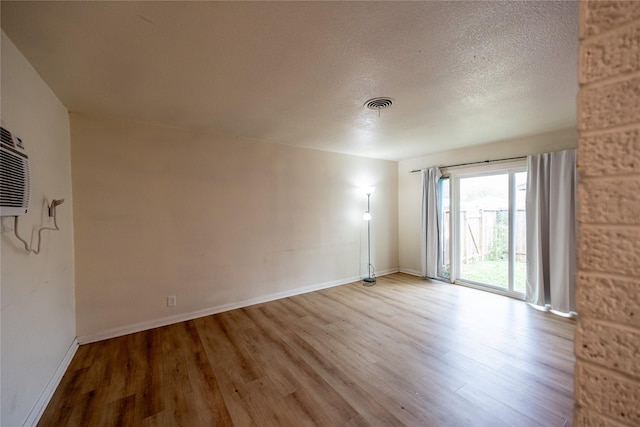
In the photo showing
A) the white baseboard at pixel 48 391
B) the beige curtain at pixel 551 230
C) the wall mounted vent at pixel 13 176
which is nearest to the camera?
the wall mounted vent at pixel 13 176

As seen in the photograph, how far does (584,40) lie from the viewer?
42 cm

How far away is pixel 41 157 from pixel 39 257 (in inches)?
27.9

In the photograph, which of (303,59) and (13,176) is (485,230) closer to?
(303,59)

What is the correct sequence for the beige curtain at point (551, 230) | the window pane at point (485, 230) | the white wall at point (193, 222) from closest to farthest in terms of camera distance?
the white wall at point (193, 222) → the beige curtain at point (551, 230) → the window pane at point (485, 230)

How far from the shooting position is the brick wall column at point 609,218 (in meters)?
0.38

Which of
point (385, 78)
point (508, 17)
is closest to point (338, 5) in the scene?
point (385, 78)

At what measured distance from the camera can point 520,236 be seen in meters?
3.62

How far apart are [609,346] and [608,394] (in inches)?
3.0

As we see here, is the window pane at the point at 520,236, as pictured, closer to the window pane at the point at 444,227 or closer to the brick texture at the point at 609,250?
the window pane at the point at 444,227

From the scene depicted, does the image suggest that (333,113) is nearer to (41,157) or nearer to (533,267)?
(41,157)

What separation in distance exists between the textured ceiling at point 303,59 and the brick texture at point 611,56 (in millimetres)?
1150

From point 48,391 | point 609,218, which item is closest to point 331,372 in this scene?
point 48,391

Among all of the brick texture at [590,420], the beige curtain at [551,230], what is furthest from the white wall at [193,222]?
the brick texture at [590,420]

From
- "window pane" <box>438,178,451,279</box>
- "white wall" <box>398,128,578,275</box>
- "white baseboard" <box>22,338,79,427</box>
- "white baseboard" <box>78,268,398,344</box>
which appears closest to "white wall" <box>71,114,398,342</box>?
"white baseboard" <box>78,268,398,344</box>
